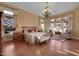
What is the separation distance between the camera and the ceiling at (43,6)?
2990mm

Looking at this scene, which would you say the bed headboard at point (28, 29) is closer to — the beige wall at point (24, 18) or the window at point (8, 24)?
the beige wall at point (24, 18)

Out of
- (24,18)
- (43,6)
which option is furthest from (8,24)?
(43,6)

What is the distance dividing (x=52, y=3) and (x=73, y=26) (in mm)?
822

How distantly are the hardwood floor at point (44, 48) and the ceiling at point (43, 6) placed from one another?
83 centimetres

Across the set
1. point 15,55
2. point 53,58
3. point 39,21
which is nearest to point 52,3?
point 39,21

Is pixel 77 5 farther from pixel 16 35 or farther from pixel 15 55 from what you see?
pixel 15 55

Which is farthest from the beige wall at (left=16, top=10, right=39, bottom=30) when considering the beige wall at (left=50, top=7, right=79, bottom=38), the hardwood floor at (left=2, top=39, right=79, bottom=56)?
the beige wall at (left=50, top=7, right=79, bottom=38)

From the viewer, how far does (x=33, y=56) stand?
294cm

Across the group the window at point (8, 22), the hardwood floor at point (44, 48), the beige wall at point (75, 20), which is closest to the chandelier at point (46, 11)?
the beige wall at point (75, 20)

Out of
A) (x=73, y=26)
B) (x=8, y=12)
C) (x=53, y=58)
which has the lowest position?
(x=53, y=58)

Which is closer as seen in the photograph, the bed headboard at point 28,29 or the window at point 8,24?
the window at point 8,24

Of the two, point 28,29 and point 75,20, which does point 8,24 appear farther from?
point 75,20

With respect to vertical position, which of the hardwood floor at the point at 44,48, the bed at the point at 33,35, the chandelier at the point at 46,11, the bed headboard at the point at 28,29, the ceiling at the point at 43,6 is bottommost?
the hardwood floor at the point at 44,48

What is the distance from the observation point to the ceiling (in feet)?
9.81
